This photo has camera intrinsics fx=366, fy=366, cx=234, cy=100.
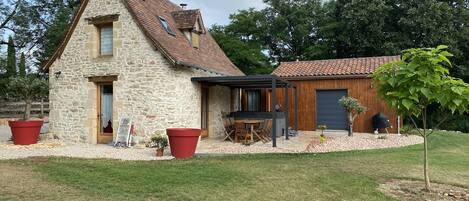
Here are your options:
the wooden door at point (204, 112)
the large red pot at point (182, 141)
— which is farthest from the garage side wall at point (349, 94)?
the large red pot at point (182, 141)

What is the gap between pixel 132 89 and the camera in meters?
12.2

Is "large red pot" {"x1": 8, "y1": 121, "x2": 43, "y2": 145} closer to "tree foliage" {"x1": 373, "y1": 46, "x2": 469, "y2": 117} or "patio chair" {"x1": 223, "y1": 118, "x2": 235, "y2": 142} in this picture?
"patio chair" {"x1": 223, "y1": 118, "x2": 235, "y2": 142}

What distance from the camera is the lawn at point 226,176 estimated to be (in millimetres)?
5711

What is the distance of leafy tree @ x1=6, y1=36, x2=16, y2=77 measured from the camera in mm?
26878

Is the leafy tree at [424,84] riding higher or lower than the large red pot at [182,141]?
higher

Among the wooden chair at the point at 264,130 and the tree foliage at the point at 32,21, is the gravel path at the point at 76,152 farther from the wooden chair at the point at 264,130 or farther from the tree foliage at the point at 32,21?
the tree foliage at the point at 32,21

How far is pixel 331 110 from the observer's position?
1830 centimetres

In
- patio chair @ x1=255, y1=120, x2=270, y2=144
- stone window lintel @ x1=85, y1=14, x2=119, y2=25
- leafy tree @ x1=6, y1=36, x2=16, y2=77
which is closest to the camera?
stone window lintel @ x1=85, y1=14, x2=119, y2=25

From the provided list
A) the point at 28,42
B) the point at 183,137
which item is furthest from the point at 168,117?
the point at 28,42

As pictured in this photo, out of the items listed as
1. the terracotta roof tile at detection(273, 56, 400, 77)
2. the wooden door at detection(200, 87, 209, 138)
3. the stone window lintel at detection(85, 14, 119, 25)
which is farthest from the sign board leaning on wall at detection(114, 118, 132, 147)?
the terracotta roof tile at detection(273, 56, 400, 77)

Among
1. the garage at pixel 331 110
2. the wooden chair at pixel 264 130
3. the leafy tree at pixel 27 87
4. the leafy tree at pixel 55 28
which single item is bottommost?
the wooden chair at pixel 264 130

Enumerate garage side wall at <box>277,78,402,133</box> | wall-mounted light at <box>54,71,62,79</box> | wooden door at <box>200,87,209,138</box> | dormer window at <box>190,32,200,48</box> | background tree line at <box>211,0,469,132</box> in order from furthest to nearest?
background tree line at <box>211,0,469,132</box>, garage side wall at <box>277,78,402,133</box>, dormer window at <box>190,32,200,48</box>, wooden door at <box>200,87,209,138</box>, wall-mounted light at <box>54,71,62,79</box>

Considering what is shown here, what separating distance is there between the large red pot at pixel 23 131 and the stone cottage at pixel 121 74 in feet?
3.84

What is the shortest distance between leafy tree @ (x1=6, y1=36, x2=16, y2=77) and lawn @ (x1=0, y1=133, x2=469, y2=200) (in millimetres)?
21758
